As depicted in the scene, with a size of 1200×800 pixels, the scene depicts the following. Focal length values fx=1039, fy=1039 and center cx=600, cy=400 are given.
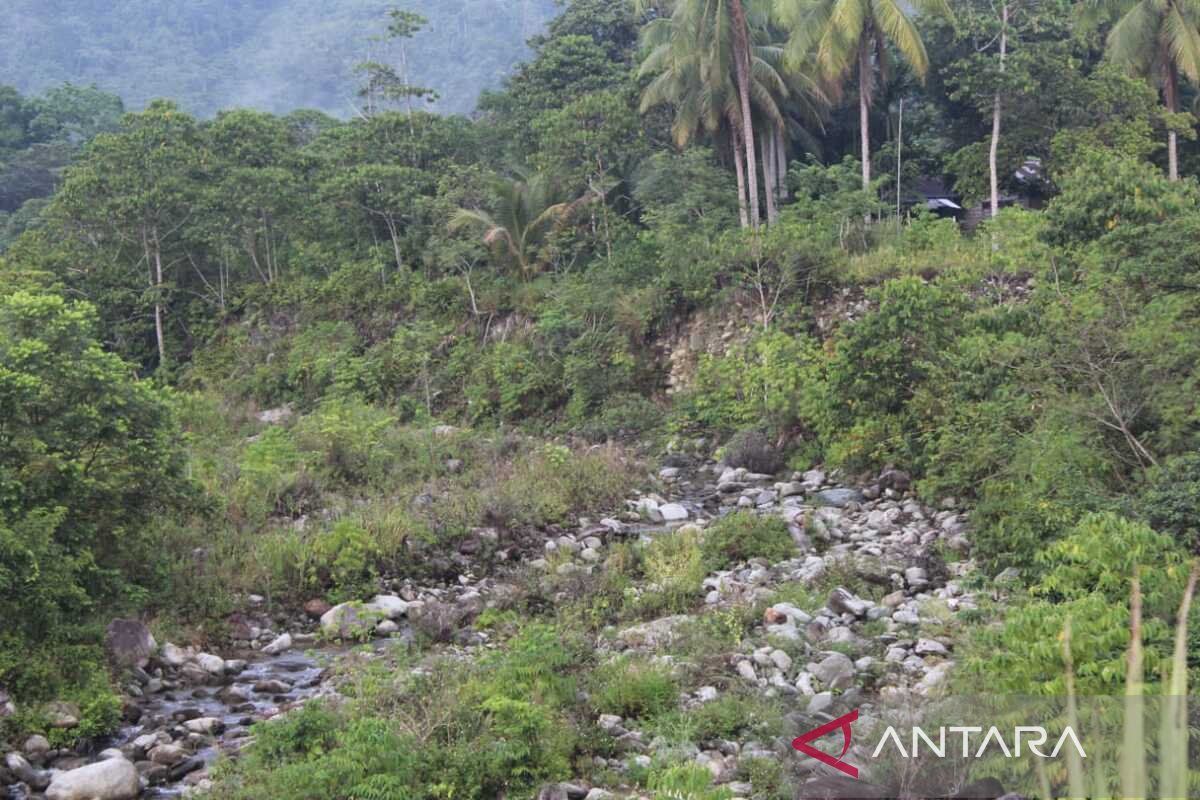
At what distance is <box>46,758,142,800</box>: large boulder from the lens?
5871 mm

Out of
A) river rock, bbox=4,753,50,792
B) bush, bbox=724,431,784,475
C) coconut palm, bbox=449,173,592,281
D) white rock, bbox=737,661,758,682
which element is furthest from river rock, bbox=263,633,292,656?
coconut palm, bbox=449,173,592,281

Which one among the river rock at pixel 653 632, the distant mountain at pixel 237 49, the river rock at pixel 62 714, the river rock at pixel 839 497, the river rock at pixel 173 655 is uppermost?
the distant mountain at pixel 237 49

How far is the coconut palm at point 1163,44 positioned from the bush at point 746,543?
45.6 feet

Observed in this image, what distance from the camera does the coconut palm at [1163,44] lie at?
2011 cm

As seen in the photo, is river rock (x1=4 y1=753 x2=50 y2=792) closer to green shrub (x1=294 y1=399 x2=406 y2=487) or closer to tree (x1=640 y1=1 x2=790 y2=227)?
green shrub (x1=294 y1=399 x2=406 y2=487)

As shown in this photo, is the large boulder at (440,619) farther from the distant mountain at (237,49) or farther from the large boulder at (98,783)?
the distant mountain at (237,49)

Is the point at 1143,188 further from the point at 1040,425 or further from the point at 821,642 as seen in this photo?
the point at 821,642

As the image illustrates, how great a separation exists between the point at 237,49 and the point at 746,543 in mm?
70484

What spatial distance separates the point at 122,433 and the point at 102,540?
925 mm

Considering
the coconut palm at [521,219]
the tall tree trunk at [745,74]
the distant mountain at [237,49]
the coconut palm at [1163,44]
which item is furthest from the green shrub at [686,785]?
the distant mountain at [237,49]

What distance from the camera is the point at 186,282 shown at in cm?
2634

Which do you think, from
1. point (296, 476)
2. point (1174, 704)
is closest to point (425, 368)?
point (296, 476)

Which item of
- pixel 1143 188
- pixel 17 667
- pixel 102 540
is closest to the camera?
pixel 17 667

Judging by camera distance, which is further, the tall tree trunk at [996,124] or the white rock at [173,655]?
the tall tree trunk at [996,124]
